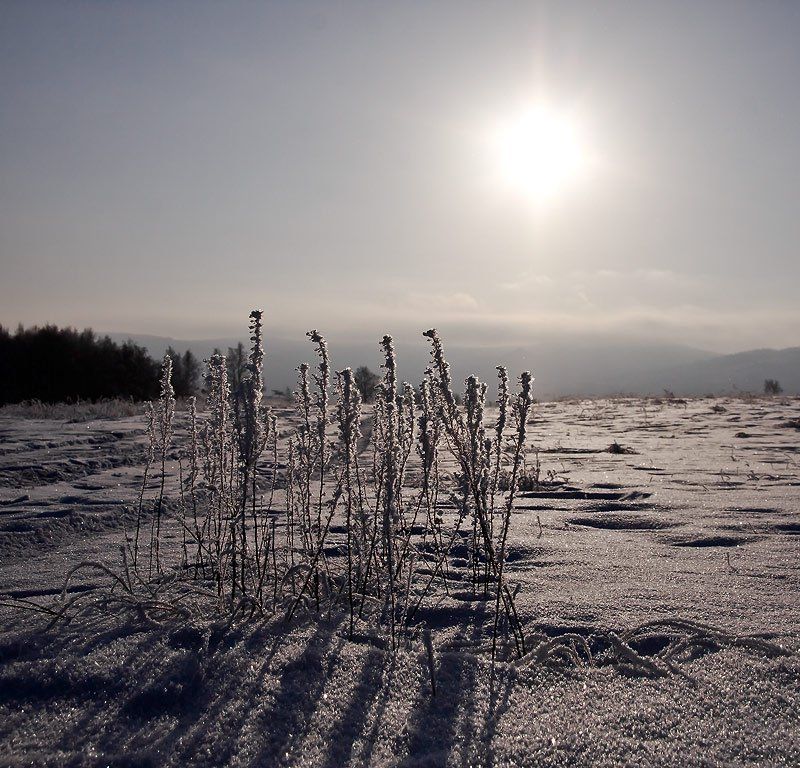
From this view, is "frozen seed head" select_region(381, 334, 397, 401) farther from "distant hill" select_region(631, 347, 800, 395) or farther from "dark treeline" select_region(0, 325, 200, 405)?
"distant hill" select_region(631, 347, 800, 395)

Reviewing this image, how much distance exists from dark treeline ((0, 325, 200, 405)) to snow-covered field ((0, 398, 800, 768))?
39.2 feet

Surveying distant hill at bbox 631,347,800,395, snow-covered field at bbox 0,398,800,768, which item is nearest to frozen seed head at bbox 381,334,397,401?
snow-covered field at bbox 0,398,800,768

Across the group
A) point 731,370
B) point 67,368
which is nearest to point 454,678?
point 67,368

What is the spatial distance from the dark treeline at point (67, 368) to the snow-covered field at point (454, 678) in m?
11.9

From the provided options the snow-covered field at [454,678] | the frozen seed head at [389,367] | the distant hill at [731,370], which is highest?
the distant hill at [731,370]

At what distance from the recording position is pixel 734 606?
2.09 m

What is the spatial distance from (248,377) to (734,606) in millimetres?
1691

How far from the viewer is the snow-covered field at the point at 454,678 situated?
1.32 meters

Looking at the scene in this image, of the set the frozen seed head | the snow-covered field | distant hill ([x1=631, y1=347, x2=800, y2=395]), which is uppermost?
distant hill ([x1=631, y1=347, x2=800, y2=395])

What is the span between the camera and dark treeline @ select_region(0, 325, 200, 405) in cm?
1369

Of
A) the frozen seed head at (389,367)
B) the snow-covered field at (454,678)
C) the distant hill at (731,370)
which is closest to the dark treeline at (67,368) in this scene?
the snow-covered field at (454,678)

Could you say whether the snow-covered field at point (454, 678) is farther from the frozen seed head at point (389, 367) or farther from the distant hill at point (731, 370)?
the distant hill at point (731, 370)

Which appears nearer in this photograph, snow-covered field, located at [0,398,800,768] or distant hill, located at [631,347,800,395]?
snow-covered field, located at [0,398,800,768]

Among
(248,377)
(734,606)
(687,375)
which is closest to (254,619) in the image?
(248,377)
